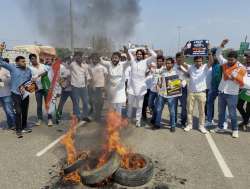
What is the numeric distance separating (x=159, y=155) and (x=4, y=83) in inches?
170

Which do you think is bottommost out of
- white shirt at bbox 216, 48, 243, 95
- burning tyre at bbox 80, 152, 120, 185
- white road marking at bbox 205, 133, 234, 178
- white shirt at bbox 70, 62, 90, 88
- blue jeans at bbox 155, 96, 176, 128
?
white road marking at bbox 205, 133, 234, 178

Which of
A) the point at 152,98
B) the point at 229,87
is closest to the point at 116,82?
the point at 152,98

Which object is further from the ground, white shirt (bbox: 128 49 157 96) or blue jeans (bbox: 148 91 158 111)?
white shirt (bbox: 128 49 157 96)

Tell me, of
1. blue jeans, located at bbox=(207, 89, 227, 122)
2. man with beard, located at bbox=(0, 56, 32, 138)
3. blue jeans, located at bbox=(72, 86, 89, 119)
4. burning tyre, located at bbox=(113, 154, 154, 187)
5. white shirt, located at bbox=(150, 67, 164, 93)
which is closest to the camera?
burning tyre, located at bbox=(113, 154, 154, 187)

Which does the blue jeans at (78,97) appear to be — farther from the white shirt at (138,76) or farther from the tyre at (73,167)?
the tyre at (73,167)

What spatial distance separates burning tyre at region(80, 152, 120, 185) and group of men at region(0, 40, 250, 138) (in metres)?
3.06

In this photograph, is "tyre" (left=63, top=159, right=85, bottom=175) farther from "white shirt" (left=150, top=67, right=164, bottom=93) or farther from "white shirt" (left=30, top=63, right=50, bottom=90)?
"white shirt" (left=150, top=67, right=164, bottom=93)

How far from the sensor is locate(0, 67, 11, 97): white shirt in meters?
6.90

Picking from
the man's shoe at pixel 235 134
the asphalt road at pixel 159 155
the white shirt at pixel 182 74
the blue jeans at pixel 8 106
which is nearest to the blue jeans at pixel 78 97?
the asphalt road at pixel 159 155

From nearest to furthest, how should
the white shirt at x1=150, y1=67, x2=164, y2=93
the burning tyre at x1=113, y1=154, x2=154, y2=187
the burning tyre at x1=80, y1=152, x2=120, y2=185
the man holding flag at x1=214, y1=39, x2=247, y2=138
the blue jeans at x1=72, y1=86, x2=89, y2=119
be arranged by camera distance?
the burning tyre at x1=80, y1=152, x2=120, y2=185 < the burning tyre at x1=113, y1=154, x2=154, y2=187 < the man holding flag at x1=214, y1=39, x2=247, y2=138 < the white shirt at x1=150, y1=67, x2=164, y2=93 < the blue jeans at x1=72, y1=86, x2=89, y2=119

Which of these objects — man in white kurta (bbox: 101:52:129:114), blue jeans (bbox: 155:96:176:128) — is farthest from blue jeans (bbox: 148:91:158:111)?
man in white kurta (bbox: 101:52:129:114)

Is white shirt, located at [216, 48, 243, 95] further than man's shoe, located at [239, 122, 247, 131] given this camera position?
No

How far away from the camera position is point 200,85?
688cm

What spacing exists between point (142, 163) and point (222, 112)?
3.42 metres
